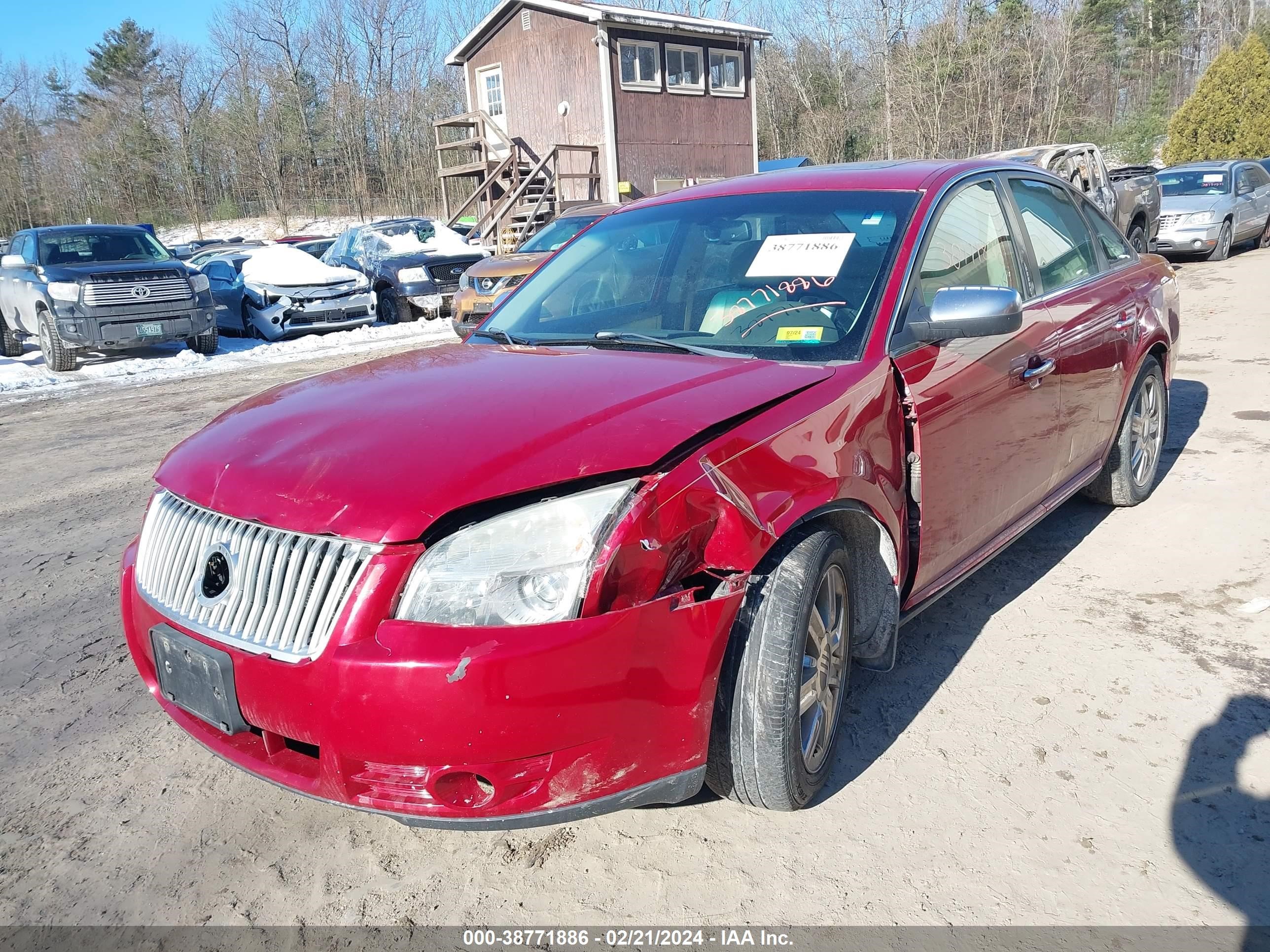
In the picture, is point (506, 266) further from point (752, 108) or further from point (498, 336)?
point (752, 108)

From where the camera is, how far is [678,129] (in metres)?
28.0

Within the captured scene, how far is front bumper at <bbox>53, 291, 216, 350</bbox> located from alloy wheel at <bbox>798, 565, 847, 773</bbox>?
11.6 meters

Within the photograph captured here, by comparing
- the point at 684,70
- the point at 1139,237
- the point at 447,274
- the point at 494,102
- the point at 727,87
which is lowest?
the point at 1139,237

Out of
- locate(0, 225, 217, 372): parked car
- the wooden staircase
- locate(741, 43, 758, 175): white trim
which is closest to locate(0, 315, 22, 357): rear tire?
locate(0, 225, 217, 372): parked car

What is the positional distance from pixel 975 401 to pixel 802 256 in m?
0.73

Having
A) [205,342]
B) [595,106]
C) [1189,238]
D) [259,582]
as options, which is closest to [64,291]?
[205,342]

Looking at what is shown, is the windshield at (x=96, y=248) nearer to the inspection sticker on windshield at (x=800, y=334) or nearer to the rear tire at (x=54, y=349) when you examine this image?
the rear tire at (x=54, y=349)

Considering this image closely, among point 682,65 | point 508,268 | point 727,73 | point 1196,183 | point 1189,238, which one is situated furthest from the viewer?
point 727,73

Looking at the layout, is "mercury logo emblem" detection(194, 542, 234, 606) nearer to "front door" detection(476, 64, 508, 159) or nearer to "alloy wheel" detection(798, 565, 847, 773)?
"alloy wheel" detection(798, 565, 847, 773)

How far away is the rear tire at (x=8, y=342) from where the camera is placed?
13.4 metres

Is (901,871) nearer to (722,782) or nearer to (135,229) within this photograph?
(722,782)

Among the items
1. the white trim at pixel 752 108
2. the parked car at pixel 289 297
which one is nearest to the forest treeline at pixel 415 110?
the white trim at pixel 752 108

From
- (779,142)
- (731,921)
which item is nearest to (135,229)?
(731,921)

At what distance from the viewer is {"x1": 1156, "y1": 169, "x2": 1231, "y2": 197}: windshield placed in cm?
1670
